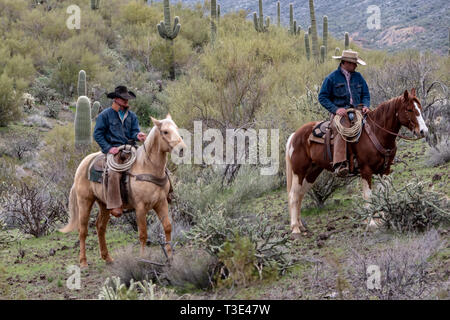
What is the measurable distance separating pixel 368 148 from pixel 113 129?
3.84 m

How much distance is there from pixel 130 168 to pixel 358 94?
3910mm

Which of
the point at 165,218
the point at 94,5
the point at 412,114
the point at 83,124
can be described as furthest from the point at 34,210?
the point at 94,5

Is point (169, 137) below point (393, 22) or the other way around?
below

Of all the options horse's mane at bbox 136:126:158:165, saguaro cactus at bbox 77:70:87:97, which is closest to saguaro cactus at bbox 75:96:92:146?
horse's mane at bbox 136:126:158:165

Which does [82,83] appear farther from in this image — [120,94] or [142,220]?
[142,220]

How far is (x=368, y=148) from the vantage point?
796 centimetres

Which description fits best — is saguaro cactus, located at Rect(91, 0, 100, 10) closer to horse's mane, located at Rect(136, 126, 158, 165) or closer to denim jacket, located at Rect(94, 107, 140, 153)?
denim jacket, located at Rect(94, 107, 140, 153)

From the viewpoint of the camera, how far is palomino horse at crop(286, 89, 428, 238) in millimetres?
7598

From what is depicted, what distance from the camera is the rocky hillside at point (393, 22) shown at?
49.2 meters

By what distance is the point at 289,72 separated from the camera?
19.9 meters

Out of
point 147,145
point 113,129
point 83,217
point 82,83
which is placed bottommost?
point 83,217

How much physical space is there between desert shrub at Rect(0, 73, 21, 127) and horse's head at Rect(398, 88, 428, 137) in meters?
21.0
